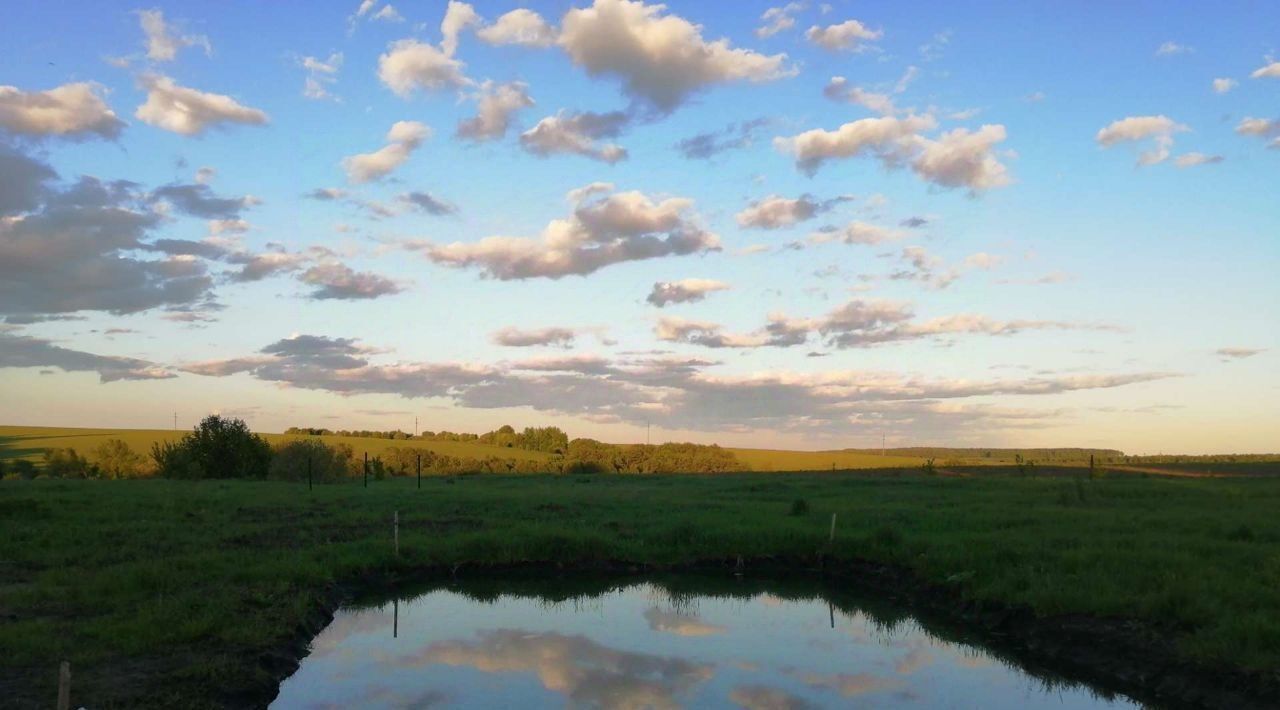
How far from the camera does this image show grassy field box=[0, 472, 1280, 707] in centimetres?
1204

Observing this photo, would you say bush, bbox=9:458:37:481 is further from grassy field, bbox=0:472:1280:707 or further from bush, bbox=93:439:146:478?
grassy field, bbox=0:472:1280:707

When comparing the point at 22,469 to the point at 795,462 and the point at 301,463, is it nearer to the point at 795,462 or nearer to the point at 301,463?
the point at 301,463

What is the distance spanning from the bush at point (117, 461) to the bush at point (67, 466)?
4.58 ft

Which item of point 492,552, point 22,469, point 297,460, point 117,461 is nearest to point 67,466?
point 22,469

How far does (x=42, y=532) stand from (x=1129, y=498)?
34.3 m

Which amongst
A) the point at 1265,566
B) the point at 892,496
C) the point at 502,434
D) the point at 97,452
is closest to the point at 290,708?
the point at 1265,566

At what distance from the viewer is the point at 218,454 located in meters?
68.6

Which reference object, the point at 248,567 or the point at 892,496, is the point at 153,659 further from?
the point at 892,496

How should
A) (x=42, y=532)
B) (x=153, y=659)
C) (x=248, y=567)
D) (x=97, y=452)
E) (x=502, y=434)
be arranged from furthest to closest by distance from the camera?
(x=502, y=434)
(x=97, y=452)
(x=42, y=532)
(x=248, y=567)
(x=153, y=659)

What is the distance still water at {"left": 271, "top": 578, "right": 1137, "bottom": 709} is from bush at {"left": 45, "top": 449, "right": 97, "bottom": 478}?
70766 millimetres

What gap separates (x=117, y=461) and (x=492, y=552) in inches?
2890

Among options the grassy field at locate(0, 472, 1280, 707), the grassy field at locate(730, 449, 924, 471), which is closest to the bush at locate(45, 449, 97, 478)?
the grassy field at locate(0, 472, 1280, 707)

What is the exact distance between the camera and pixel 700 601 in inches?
802

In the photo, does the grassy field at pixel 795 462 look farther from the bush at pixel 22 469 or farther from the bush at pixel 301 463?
the bush at pixel 22 469
